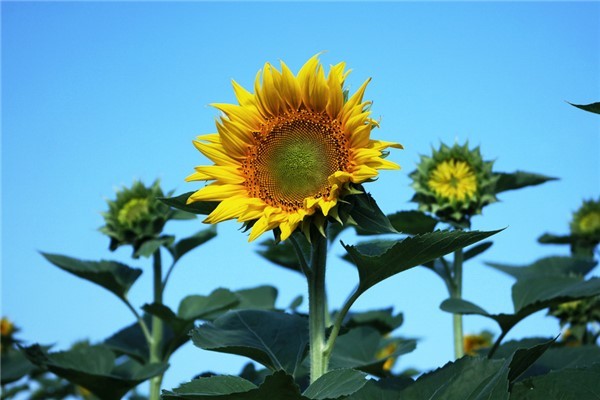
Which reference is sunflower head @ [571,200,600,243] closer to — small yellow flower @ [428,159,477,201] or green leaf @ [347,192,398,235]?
small yellow flower @ [428,159,477,201]

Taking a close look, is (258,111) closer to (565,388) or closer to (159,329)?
(565,388)

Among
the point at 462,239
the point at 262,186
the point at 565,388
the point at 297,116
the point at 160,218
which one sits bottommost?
the point at 565,388

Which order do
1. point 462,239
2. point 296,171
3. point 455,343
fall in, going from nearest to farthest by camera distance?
point 462,239, point 296,171, point 455,343

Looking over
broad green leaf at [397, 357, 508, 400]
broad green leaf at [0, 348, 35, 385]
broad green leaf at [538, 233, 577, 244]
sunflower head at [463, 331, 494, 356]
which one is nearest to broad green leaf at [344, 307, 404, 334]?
broad green leaf at [538, 233, 577, 244]

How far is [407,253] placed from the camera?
82.2 inches

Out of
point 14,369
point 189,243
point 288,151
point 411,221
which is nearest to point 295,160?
point 288,151

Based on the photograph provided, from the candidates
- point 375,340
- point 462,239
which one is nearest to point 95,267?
point 375,340

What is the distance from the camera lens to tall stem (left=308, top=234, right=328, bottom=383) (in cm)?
218

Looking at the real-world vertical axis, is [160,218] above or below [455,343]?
above

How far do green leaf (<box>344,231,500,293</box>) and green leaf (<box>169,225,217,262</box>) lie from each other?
1.74 meters

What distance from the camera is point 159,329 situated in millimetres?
3723

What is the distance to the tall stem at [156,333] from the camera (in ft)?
11.8

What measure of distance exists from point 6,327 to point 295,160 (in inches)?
182

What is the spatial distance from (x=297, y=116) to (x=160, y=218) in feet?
5.16
